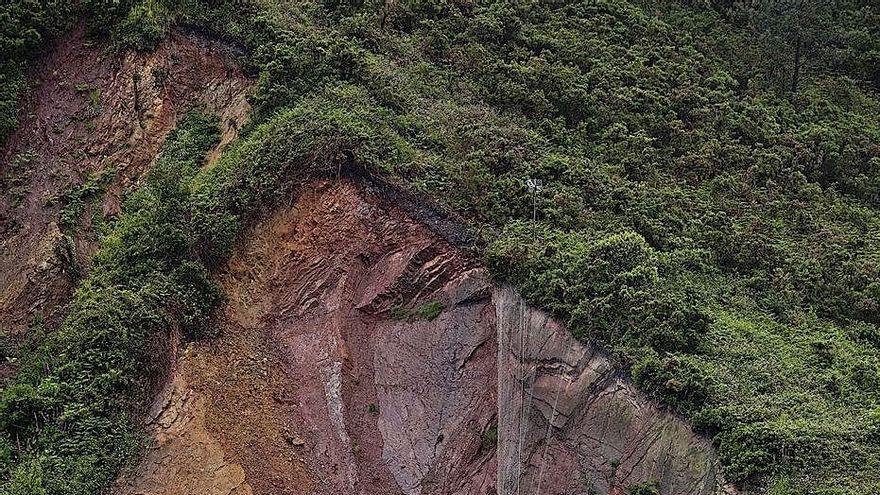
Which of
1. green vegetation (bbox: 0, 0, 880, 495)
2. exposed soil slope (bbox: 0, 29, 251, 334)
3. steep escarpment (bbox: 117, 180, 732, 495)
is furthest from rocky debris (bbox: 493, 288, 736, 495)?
exposed soil slope (bbox: 0, 29, 251, 334)

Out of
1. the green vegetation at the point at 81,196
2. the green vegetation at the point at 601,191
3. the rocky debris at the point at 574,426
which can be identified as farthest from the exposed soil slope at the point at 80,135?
the rocky debris at the point at 574,426

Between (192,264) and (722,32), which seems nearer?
(192,264)

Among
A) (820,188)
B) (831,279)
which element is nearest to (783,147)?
(820,188)

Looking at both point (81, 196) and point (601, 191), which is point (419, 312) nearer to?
point (601, 191)

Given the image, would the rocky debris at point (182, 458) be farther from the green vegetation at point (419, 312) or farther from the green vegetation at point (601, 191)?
the green vegetation at point (419, 312)

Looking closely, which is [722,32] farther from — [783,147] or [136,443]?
[136,443]

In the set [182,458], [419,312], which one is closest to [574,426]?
[419,312]
